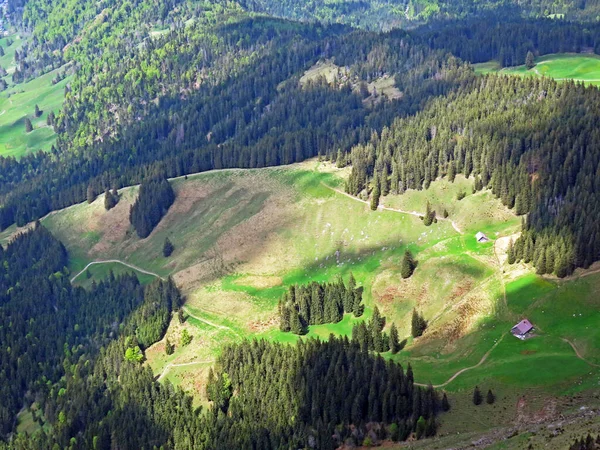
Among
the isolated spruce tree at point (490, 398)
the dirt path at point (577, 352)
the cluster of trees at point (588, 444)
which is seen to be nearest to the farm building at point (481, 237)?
the dirt path at point (577, 352)

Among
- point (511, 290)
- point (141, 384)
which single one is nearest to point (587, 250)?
point (511, 290)

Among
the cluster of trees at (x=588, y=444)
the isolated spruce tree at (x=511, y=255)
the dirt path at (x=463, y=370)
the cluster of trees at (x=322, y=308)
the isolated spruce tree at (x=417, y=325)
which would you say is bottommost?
the cluster of trees at (x=322, y=308)

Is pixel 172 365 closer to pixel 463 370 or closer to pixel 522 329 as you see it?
pixel 463 370

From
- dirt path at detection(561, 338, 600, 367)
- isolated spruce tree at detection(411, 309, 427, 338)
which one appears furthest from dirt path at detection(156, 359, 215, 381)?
dirt path at detection(561, 338, 600, 367)

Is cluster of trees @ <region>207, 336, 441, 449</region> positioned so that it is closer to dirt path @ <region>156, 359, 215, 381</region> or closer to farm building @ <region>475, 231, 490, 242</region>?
dirt path @ <region>156, 359, 215, 381</region>

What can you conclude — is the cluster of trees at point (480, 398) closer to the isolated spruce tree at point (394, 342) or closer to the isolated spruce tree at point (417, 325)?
the isolated spruce tree at point (394, 342)

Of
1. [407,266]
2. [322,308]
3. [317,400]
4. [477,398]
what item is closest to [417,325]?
[407,266]
